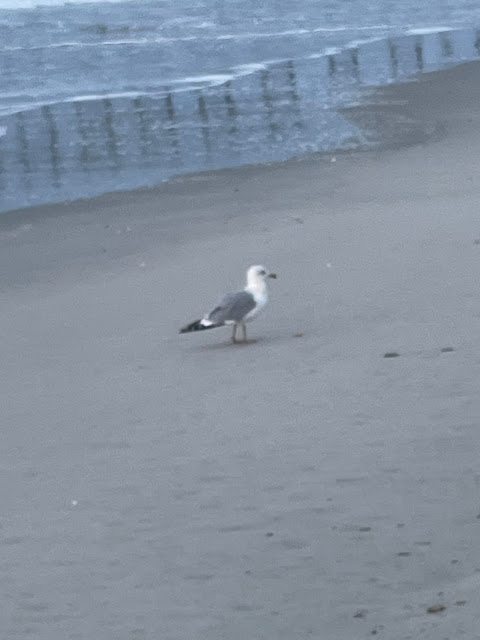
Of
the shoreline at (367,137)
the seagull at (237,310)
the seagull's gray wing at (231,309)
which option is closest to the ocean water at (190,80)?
the shoreline at (367,137)

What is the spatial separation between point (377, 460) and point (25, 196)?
11231 mm

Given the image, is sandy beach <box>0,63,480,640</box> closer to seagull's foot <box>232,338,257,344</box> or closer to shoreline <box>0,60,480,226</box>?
seagull's foot <box>232,338,257,344</box>

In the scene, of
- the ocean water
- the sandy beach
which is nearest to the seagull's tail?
Answer: the sandy beach

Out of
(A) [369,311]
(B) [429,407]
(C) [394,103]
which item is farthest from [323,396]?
(C) [394,103]

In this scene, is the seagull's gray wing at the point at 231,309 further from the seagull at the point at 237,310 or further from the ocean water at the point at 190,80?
the ocean water at the point at 190,80

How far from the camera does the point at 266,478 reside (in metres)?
6.79

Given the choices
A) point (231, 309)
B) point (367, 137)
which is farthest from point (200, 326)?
point (367, 137)

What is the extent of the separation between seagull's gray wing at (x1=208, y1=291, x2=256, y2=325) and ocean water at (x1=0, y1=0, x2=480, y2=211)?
25.1 ft

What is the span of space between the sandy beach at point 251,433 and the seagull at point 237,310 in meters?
0.16

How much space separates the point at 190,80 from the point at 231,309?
671 inches

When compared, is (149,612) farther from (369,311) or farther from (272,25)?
(272,25)

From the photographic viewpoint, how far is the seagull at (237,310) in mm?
9656

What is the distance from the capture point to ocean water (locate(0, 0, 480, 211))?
19.2m

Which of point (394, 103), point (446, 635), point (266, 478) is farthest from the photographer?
point (394, 103)
